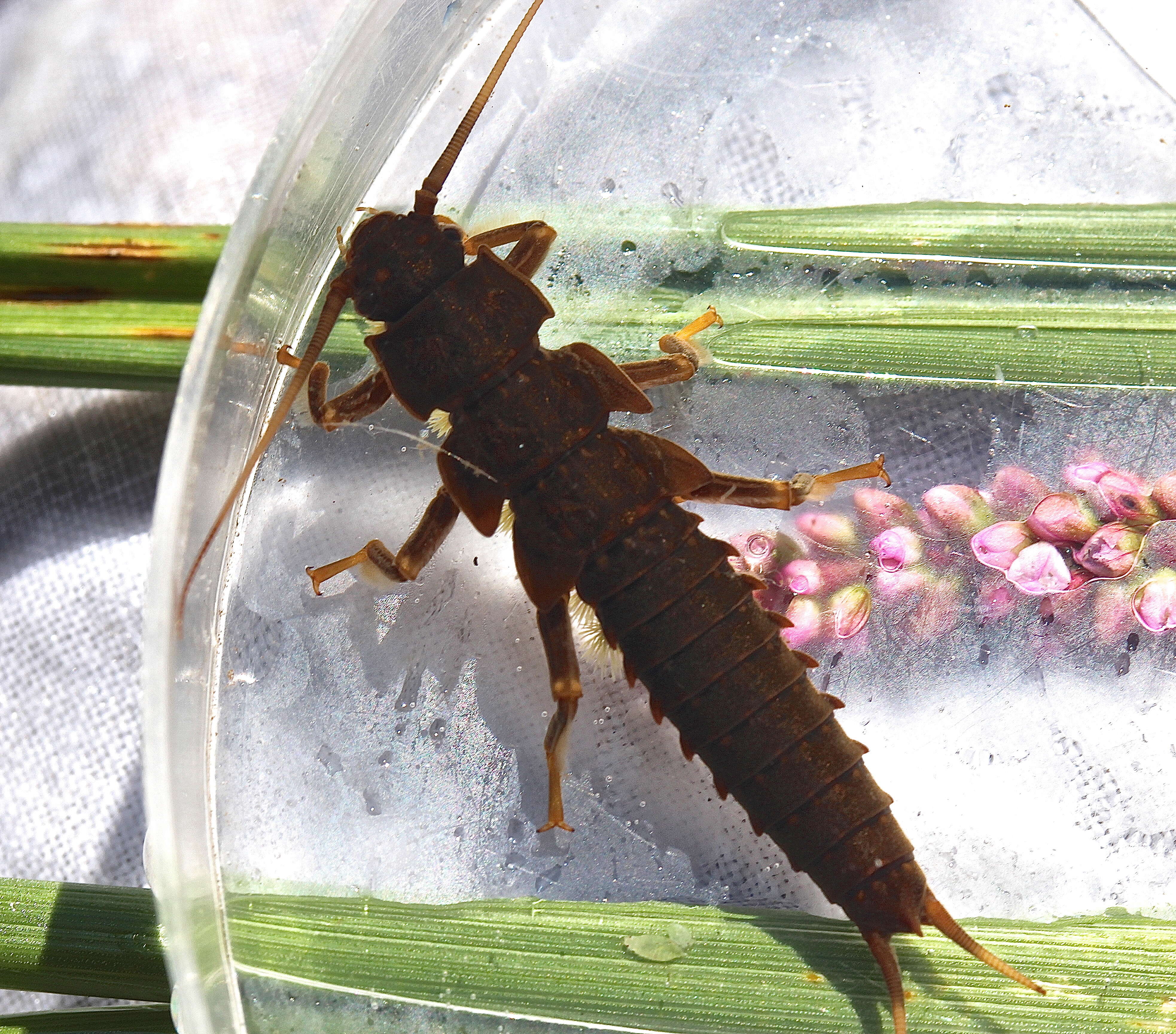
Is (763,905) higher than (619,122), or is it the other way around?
(619,122)

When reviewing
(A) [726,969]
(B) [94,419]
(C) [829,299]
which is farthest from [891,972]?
(B) [94,419]

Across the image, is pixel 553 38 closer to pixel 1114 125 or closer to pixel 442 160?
pixel 442 160

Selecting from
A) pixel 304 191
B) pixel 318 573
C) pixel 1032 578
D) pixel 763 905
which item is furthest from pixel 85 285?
pixel 1032 578

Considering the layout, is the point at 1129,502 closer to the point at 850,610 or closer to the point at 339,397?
the point at 850,610

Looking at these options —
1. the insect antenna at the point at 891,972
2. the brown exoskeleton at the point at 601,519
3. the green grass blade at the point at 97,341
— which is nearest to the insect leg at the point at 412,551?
the brown exoskeleton at the point at 601,519

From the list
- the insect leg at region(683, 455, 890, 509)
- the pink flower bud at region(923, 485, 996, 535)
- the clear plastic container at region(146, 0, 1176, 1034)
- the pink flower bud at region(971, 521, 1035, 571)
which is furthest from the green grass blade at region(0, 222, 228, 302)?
the pink flower bud at region(971, 521, 1035, 571)

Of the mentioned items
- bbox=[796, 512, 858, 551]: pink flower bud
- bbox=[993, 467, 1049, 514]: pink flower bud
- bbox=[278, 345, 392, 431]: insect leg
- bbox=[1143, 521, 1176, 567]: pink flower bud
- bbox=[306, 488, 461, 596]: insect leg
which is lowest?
bbox=[1143, 521, 1176, 567]: pink flower bud

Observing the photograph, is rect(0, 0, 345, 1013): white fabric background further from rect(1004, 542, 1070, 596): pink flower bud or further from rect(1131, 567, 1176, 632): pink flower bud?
rect(1131, 567, 1176, 632): pink flower bud
